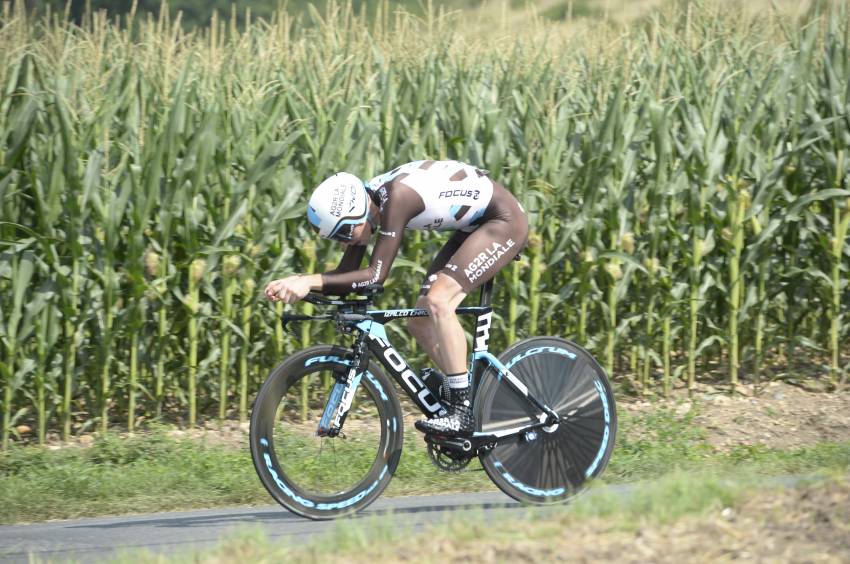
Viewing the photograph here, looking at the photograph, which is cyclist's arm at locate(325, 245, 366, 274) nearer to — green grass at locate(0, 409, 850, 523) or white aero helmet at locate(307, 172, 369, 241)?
white aero helmet at locate(307, 172, 369, 241)

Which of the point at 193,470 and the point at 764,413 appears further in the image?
the point at 764,413

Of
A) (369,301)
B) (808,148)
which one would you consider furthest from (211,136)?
(808,148)

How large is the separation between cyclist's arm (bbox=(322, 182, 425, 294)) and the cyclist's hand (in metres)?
0.12

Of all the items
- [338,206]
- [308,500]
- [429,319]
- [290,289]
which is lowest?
[308,500]

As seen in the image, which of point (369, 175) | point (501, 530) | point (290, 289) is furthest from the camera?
point (369, 175)

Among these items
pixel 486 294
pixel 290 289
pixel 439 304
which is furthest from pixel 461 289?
pixel 290 289

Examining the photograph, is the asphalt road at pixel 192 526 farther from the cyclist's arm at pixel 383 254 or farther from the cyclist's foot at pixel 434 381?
the cyclist's arm at pixel 383 254

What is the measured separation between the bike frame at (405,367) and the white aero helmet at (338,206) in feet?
1.70

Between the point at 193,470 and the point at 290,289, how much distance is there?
234cm

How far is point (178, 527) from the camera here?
6.24 m

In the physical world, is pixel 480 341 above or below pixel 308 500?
above

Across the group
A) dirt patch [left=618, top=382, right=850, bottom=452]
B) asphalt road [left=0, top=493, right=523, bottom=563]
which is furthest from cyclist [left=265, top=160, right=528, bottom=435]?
dirt patch [left=618, top=382, right=850, bottom=452]

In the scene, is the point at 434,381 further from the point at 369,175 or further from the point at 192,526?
the point at 369,175

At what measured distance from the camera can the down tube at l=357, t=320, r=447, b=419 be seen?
621cm
